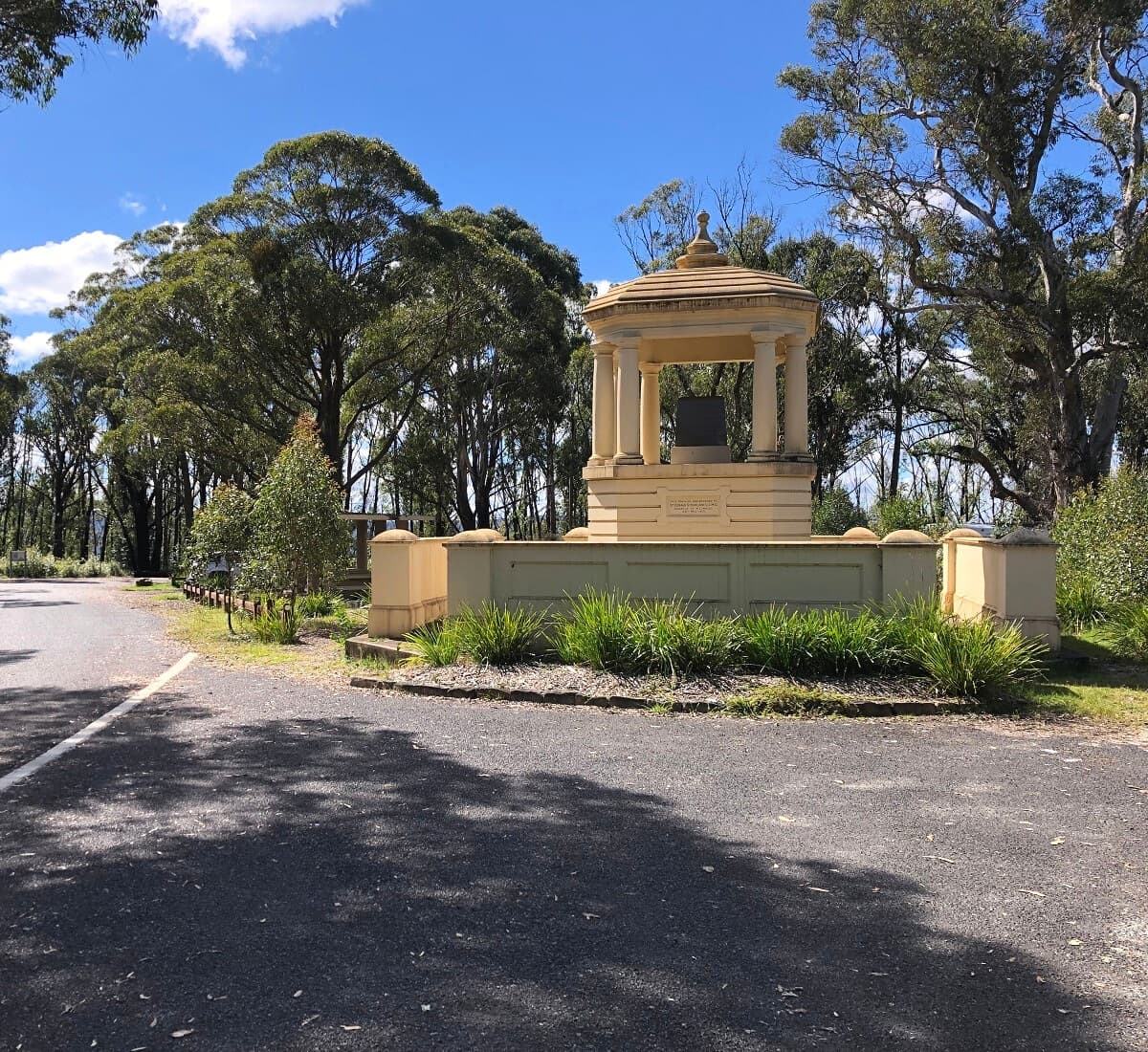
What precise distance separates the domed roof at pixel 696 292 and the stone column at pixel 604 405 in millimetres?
775

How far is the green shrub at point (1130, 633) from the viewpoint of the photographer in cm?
1025

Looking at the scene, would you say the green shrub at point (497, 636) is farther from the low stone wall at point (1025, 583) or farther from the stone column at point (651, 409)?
the stone column at point (651, 409)

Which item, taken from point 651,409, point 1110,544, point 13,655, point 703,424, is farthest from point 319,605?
point 1110,544

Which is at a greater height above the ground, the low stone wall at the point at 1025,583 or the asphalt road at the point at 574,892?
the low stone wall at the point at 1025,583

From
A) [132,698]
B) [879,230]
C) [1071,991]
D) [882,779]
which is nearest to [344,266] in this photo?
[879,230]

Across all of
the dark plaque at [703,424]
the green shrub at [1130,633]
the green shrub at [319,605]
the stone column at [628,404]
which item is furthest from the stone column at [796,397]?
the green shrub at [319,605]

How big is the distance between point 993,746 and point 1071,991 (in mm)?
3903

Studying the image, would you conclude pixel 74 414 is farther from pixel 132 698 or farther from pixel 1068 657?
pixel 1068 657

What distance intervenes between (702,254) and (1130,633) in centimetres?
906

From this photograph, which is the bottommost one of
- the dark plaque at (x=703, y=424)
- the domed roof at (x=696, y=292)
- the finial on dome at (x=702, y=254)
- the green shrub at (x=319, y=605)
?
the green shrub at (x=319, y=605)

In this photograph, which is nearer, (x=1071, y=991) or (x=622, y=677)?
(x=1071, y=991)

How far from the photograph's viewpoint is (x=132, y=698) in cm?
859

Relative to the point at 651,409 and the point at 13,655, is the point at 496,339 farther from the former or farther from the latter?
the point at 13,655

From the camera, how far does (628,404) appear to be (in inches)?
551
